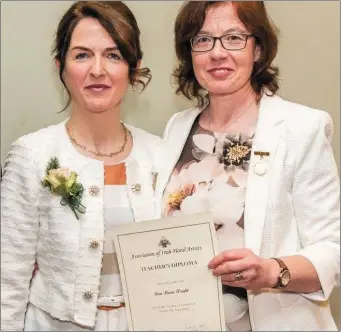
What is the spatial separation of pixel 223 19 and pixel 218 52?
10 cm

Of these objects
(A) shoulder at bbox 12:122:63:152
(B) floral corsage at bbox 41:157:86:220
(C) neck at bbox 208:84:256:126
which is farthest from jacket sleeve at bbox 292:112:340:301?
(A) shoulder at bbox 12:122:63:152

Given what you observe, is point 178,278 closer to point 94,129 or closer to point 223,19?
point 94,129

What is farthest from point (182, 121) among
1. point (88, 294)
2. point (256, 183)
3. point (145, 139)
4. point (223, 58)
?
point (88, 294)

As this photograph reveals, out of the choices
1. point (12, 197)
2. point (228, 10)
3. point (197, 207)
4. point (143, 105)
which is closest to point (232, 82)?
point (228, 10)

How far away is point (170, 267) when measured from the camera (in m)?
1.27

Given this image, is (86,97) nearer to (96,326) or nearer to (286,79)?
(96,326)

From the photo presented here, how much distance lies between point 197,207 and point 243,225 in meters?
0.13

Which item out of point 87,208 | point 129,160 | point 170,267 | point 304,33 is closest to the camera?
point 170,267

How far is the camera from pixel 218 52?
1405 millimetres

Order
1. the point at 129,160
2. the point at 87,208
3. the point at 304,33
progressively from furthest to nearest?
the point at 304,33, the point at 129,160, the point at 87,208

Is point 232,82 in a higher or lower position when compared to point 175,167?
higher

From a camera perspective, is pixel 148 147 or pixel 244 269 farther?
pixel 148 147

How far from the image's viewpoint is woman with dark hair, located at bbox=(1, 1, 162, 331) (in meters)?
1.36

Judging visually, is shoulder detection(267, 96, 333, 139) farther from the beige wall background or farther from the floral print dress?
the beige wall background
